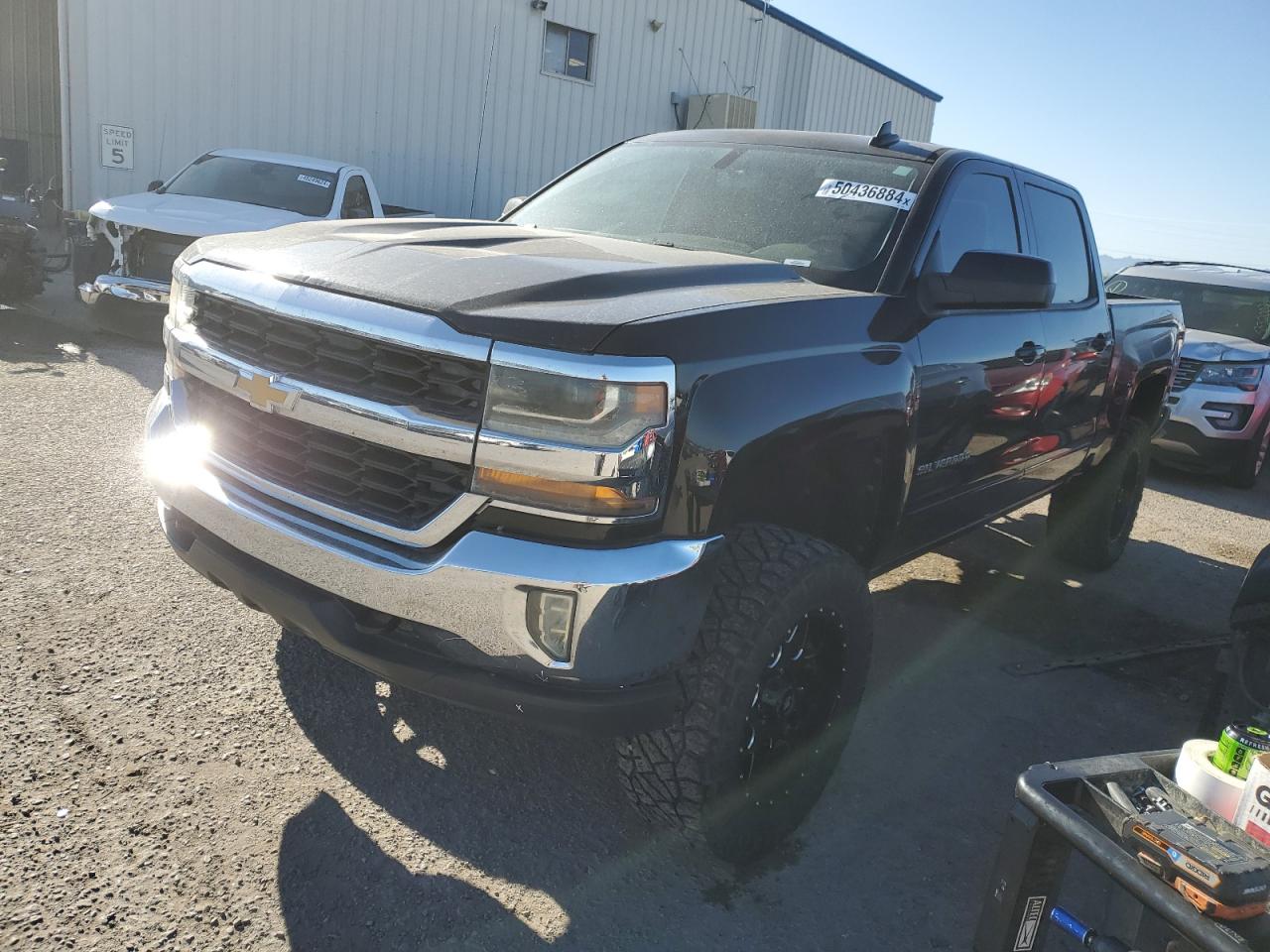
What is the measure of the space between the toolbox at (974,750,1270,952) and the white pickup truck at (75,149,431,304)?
6384mm

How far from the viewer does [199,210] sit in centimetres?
756

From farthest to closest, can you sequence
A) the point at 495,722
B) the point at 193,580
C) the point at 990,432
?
1. the point at 193,580
2. the point at 990,432
3. the point at 495,722

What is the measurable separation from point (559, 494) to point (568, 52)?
14692mm

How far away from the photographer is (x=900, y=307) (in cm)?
273

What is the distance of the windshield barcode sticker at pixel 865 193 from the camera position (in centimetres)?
299

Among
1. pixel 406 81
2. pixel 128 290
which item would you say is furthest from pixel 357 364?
pixel 406 81

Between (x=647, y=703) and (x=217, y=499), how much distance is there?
1200mm

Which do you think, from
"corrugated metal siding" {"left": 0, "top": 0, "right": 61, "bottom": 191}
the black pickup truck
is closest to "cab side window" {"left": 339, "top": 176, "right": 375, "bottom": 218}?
the black pickup truck

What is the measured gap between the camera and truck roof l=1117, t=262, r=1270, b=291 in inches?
361

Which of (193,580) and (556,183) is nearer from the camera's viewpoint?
(193,580)

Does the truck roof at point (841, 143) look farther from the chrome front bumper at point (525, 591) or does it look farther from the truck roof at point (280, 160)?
the truck roof at point (280, 160)

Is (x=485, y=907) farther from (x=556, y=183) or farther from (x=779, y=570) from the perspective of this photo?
(x=556, y=183)

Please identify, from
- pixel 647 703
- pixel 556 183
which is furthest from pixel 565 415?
pixel 556 183

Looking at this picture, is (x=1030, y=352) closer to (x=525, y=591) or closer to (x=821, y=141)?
(x=821, y=141)
